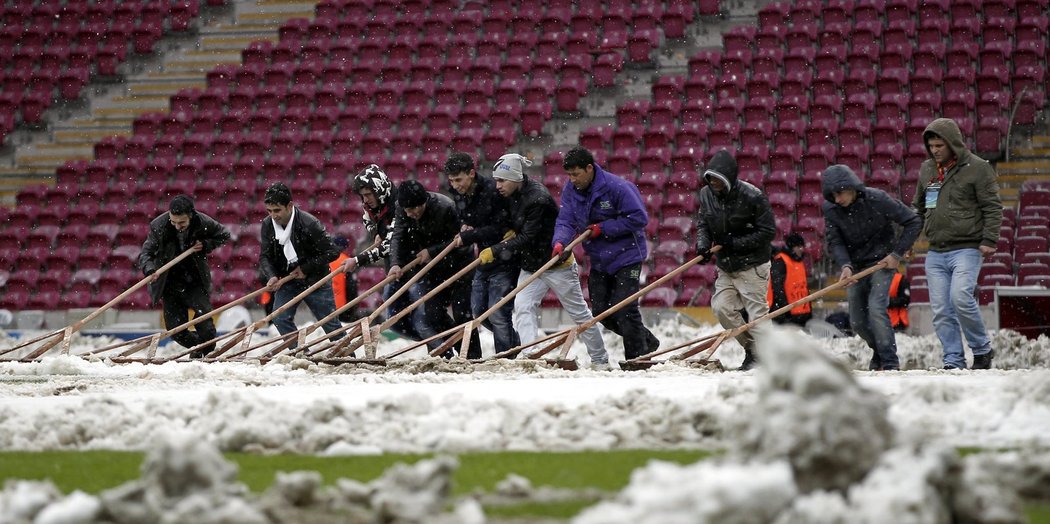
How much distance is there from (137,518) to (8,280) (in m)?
16.7

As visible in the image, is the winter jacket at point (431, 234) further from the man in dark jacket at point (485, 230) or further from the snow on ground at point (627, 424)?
the snow on ground at point (627, 424)

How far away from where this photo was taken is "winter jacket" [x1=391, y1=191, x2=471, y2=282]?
1076cm

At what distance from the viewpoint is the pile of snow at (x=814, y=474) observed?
2805 mm

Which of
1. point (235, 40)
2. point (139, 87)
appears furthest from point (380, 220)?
point (235, 40)

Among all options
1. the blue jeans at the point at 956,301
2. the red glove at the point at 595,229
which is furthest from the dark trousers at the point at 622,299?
the blue jeans at the point at 956,301

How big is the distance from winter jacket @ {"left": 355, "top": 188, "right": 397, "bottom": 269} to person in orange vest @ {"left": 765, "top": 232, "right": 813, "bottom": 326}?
3.76 meters

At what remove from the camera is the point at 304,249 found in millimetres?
11234

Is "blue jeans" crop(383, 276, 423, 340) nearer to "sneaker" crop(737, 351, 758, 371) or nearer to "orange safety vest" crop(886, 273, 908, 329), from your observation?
"sneaker" crop(737, 351, 758, 371)

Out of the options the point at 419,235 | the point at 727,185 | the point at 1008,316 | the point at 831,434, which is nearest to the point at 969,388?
the point at 831,434

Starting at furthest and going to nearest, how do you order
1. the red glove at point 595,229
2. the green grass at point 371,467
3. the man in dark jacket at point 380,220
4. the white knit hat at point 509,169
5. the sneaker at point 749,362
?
the man in dark jacket at point 380,220, the white knit hat at point 509,169, the red glove at point 595,229, the sneaker at point 749,362, the green grass at point 371,467

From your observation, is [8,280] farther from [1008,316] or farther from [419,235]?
[1008,316]

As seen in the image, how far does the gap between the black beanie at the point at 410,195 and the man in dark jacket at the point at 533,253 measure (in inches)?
25.1

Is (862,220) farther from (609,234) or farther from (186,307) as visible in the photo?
(186,307)

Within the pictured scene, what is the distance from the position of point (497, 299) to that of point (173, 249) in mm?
3112
